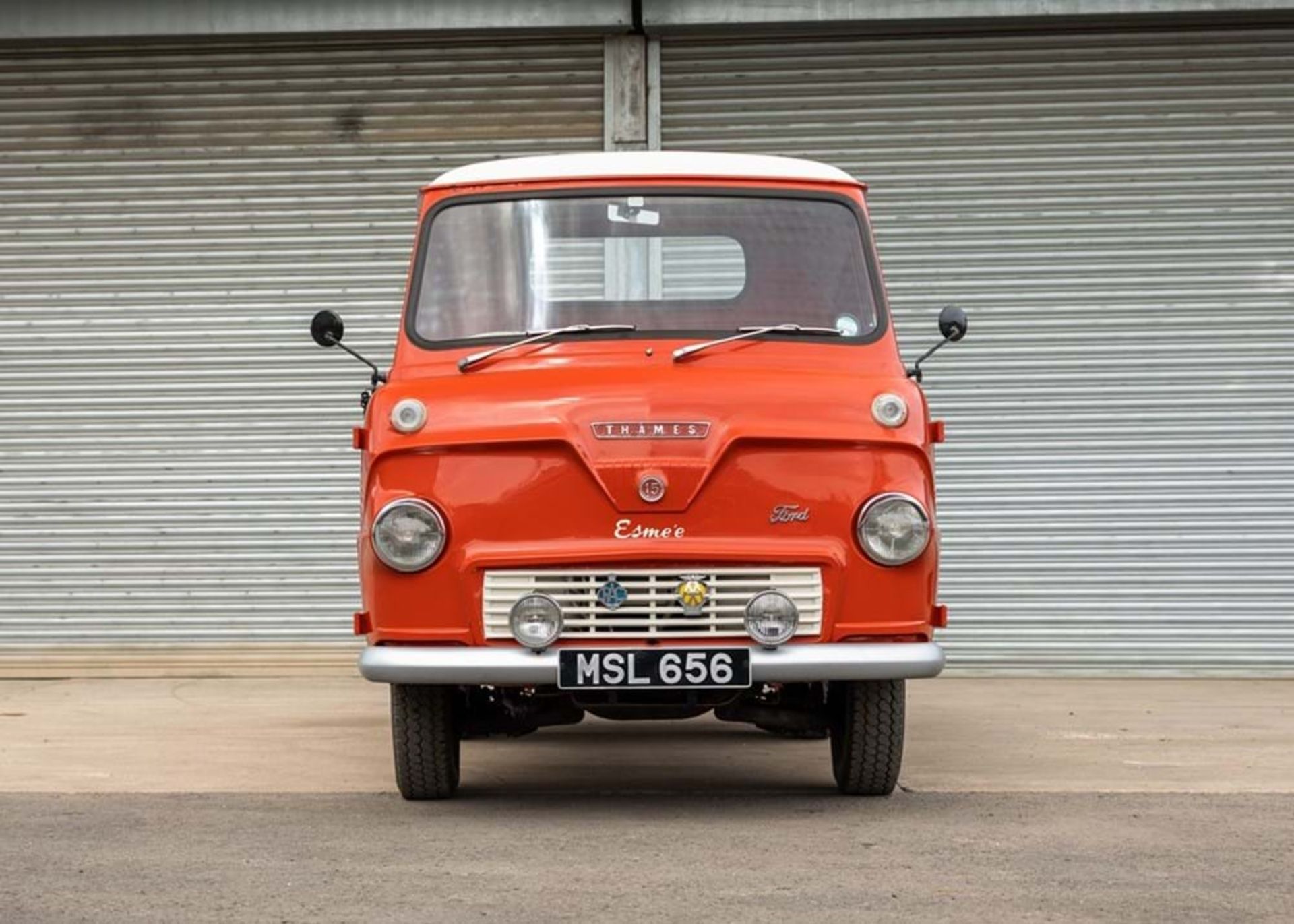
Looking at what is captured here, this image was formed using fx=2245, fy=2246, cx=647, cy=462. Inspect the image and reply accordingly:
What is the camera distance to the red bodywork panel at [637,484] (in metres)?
7.10

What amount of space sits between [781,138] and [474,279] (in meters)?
5.99

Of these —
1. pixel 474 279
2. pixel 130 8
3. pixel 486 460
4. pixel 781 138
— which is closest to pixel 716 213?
pixel 474 279

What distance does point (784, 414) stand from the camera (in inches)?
286

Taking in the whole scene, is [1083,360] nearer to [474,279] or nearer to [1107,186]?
[1107,186]

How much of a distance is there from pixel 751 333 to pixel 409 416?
126 centimetres

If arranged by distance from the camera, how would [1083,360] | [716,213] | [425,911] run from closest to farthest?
[425,911] → [716,213] → [1083,360]

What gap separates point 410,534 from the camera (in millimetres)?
7164

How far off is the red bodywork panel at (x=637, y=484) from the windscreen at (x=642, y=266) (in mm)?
563

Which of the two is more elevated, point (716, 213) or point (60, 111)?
point (60, 111)

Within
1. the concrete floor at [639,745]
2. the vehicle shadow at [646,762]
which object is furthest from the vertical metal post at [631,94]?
the vehicle shadow at [646,762]

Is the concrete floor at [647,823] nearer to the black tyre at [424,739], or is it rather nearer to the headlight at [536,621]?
the black tyre at [424,739]

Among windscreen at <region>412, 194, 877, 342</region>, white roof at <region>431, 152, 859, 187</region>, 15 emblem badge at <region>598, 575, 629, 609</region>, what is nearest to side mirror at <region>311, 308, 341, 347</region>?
windscreen at <region>412, 194, 877, 342</region>

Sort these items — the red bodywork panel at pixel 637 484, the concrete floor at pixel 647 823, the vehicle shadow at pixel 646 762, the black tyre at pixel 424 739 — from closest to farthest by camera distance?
Result: the concrete floor at pixel 647 823
the red bodywork panel at pixel 637 484
the black tyre at pixel 424 739
the vehicle shadow at pixel 646 762

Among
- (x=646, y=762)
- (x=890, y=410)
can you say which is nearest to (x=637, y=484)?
(x=890, y=410)
